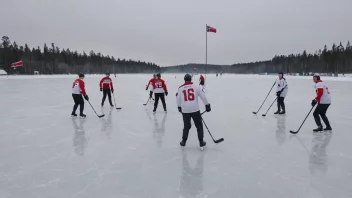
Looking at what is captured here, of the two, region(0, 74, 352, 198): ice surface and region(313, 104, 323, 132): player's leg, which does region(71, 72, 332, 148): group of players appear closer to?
region(313, 104, 323, 132): player's leg

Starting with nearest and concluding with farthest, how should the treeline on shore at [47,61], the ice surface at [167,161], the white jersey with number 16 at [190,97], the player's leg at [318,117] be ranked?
the ice surface at [167,161]
the white jersey with number 16 at [190,97]
the player's leg at [318,117]
the treeline on shore at [47,61]

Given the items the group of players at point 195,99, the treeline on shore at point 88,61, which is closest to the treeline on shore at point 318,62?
the treeline on shore at point 88,61

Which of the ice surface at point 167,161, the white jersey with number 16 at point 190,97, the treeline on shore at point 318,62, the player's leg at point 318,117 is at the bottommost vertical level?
the ice surface at point 167,161

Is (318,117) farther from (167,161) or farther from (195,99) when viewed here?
(167,161)

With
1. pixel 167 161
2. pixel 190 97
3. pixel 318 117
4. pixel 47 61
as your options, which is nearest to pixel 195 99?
pixel 190 97

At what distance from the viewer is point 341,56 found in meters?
73.9

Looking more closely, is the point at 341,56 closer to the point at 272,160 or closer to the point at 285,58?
the point at 285,58

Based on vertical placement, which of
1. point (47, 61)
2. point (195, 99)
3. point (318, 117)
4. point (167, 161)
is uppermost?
point (47, 61)

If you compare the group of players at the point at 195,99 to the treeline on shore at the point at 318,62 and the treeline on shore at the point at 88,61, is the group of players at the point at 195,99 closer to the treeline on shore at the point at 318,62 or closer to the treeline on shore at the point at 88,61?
the treeline on shore at the point at 318,62

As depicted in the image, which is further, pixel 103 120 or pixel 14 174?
pixel 103 120

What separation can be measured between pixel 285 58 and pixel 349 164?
403 ft

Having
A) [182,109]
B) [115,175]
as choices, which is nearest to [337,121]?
[182,109]

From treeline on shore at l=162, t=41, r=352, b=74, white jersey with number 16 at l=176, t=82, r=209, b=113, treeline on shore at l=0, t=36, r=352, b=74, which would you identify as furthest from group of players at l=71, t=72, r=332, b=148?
treeline on shore at l=0, t=36, r=352, b=74

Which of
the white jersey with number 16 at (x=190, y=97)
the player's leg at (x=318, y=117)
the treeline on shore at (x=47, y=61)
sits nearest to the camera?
the white jersey with number 16 at (x=190, y=97)
